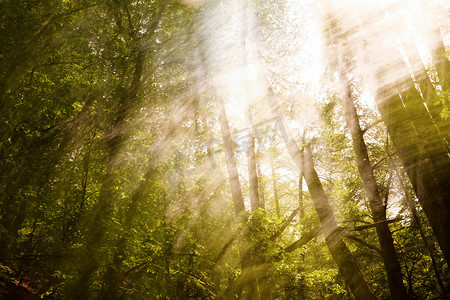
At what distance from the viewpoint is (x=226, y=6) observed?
8.55 m

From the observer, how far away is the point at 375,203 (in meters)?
8.48

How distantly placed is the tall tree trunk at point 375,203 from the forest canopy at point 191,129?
0.05 meters

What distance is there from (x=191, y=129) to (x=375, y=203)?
7015 millimetres

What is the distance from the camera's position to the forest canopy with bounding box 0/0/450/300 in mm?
5359

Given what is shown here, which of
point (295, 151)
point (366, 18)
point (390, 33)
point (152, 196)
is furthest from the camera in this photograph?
point (152, 196)

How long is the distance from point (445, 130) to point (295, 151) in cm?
331

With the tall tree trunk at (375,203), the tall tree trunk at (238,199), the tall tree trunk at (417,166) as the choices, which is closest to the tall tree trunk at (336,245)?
the tall tree trunk at (375,203)

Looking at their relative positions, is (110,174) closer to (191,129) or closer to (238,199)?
(238,199)

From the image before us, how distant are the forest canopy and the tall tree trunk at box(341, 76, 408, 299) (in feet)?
0.17

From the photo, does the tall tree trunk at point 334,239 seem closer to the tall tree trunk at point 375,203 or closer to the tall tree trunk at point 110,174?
the tall tree trunk at point 375,203

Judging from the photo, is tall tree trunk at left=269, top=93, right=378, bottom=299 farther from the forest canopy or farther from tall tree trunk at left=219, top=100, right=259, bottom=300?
tall tree trunk at left=219, top=100, right=259, bottom=300

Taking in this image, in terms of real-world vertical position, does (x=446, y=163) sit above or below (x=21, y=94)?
below

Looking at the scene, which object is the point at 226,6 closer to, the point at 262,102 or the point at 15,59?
the point at 262,102

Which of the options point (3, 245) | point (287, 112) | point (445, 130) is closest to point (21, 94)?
point (3, 245)
